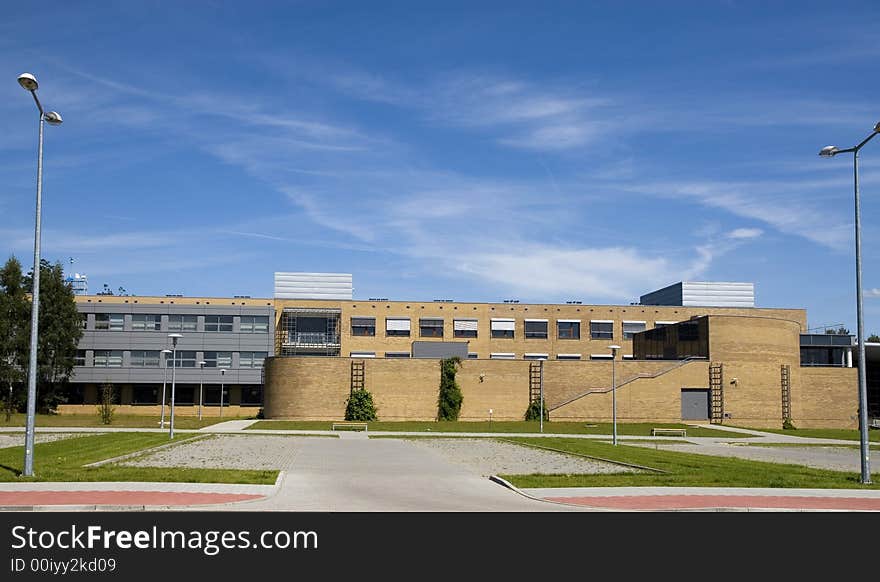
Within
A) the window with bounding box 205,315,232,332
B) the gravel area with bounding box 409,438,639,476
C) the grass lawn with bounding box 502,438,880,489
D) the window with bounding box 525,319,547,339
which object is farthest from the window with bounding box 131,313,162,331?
the grass lawn with bounding box 502,438,880,489

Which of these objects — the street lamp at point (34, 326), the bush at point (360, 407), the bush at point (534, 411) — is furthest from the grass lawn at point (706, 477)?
the bush at point (360, 407)

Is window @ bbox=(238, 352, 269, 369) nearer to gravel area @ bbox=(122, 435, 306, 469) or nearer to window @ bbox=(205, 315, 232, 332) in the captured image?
window @ bbox=(205, 315, 232, 332)

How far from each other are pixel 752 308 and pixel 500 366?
4041 cm

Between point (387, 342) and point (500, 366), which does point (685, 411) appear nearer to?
point (500, 366)

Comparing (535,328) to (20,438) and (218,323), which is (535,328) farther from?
(20,438)

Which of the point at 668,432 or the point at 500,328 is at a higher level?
the point at 500,328

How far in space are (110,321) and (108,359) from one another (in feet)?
12.3

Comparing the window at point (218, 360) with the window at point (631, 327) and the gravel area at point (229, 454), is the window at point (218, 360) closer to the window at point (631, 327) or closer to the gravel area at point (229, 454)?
the window at point (631, 327)

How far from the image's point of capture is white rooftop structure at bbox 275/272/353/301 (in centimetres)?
8862

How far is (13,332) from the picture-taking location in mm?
70500

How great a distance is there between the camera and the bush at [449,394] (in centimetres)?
6100

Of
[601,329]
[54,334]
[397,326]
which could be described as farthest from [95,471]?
[601,329]
